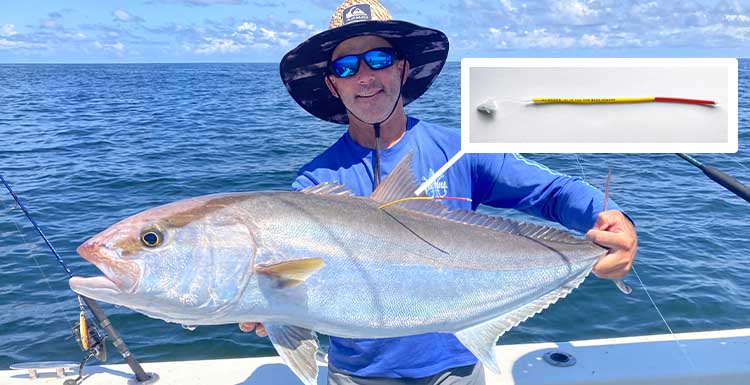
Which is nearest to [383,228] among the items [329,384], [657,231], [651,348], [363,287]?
[363,287]

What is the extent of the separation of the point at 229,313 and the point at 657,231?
29.0 feet

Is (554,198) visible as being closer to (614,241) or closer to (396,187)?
(614,241)

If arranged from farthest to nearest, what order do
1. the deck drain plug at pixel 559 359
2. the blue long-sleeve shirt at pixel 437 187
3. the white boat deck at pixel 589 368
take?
the deck drain plug at pixel 559 359 → the white boat deck at pixel 589 368 → the blue long-sleeve shirt at pixel 437 187

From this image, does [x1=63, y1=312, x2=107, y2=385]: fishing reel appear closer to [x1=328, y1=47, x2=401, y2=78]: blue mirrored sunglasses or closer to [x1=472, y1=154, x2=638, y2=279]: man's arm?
[x1=328, y1=47, x2=401, y2=78]: blue mirrored sunglasses

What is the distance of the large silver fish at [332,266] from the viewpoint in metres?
1.97

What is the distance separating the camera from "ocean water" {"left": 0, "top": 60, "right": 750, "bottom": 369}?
689 centimetres

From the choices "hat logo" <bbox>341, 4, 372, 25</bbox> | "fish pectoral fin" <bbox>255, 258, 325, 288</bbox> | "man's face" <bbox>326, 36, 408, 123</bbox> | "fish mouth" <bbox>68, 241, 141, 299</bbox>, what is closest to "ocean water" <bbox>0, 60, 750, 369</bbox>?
"man's face" <bbox>326, 36, 408, 123</bbox>

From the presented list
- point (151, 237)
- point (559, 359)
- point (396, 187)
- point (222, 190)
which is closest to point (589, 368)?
point (559, 359)

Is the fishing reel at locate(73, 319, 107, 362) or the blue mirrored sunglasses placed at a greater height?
the blue mirrored sunglasses

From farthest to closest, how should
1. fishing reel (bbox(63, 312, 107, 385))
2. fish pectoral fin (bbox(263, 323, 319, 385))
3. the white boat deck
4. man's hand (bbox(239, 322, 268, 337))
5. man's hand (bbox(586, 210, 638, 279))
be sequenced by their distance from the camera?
fishing reel (bbox(63, 312, 107, 385))
the white boat deck
man's hand (bbox(586, 210, 638, 279))
man's hand (bbox(239, 322, 268, 337))
fish pectoral fin (bbox(263, 323, 319, 385))

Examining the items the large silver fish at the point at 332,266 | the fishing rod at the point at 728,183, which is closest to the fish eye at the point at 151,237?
the large silver fish at the point at 332,266

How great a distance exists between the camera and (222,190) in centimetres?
1272

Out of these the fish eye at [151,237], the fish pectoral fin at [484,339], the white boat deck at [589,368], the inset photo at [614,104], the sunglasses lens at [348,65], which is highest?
the sunglasses lens at [348,65]

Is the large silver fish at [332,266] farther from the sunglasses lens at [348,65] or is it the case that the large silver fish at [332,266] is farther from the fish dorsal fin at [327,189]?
the sunglasses lens at [348,65]
